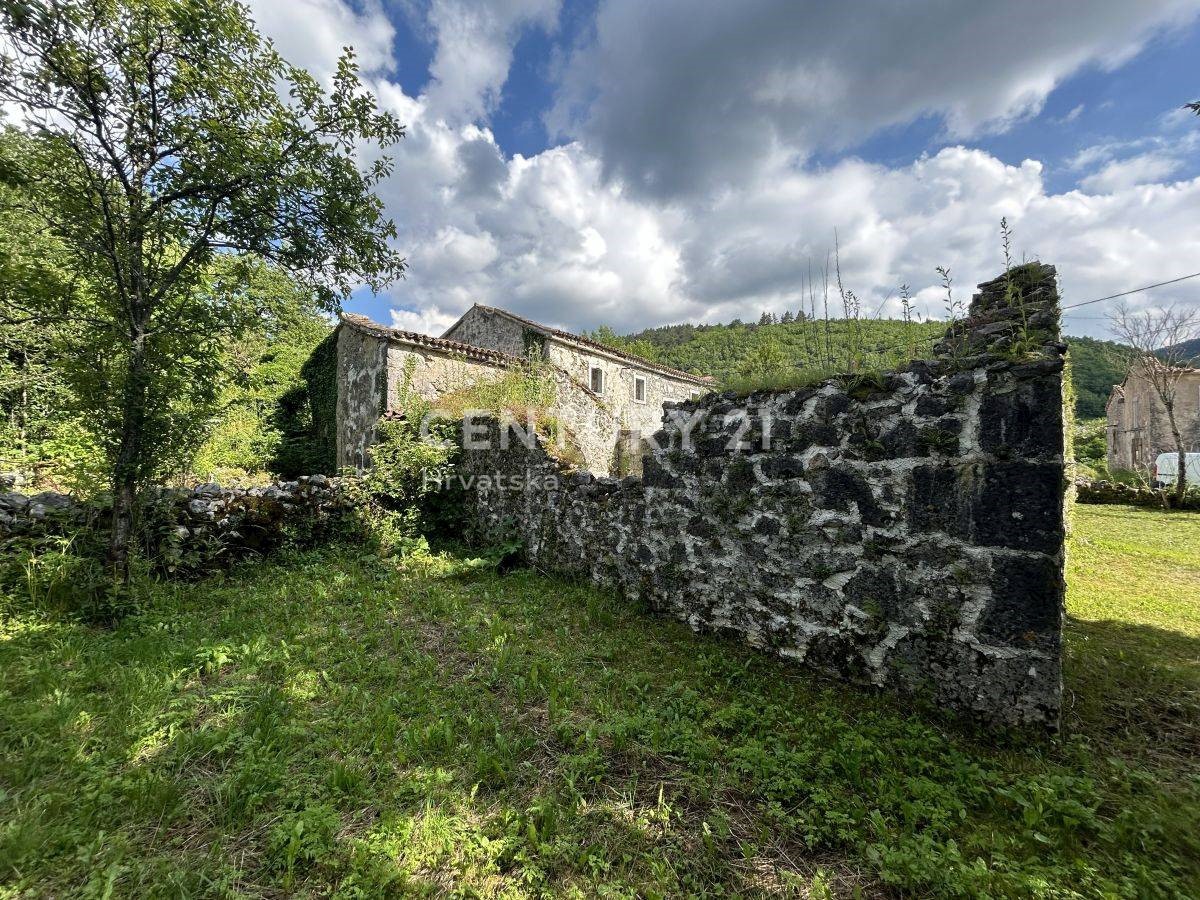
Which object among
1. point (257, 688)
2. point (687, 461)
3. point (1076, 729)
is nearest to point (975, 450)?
point (1076, 729)

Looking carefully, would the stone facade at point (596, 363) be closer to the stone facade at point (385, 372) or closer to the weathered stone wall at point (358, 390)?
the stone facade at point (385, 372)

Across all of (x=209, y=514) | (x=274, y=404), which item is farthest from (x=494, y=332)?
(x=209, y=514)

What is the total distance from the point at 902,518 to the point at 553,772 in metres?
2.85

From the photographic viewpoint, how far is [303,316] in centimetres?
1944

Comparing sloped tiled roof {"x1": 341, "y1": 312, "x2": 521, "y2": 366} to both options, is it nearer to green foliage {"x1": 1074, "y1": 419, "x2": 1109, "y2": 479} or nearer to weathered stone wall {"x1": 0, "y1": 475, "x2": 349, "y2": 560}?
weathered stone wall {"x1": 0, "y1": 475, "x2": 349, "y2": 560}

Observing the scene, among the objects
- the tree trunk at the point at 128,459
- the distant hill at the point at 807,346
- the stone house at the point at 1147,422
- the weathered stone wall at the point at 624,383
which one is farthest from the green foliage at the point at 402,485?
the stone house at the point at 1147,422

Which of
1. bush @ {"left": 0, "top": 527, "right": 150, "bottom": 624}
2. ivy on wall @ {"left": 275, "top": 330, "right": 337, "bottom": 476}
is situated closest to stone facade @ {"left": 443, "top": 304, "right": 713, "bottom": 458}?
ivy on wall @ {"left": 275, "top": 330, "right": 337, "bottom": 476}

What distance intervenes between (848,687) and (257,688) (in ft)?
14.6

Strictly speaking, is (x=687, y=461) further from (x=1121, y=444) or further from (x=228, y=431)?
(x=1121, y=444)

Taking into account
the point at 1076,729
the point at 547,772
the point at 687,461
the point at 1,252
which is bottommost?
the point at 547,772

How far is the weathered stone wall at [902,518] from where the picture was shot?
276 centimetres

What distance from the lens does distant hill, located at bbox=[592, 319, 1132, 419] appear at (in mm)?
3885

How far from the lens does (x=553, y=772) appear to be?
2.69 meters

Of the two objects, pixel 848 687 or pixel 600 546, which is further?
pixel 600 546
